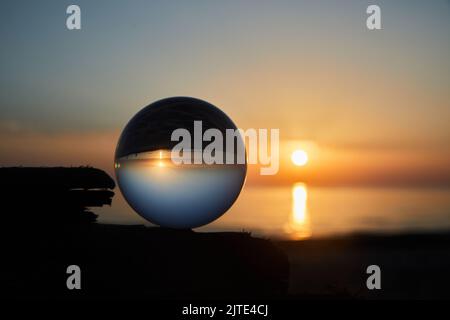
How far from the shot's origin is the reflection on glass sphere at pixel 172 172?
10.1m

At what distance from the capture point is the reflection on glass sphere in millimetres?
10086

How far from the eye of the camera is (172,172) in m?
10.0

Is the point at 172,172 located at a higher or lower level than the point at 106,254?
higher

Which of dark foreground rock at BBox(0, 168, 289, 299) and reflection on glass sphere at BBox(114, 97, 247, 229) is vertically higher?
reflection on glass sphere at BBox(114, 97, 247, 229)

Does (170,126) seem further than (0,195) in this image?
No

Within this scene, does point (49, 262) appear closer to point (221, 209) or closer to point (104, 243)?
point (104, 243)

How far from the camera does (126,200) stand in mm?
11094

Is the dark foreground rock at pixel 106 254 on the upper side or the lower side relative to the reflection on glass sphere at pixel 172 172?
lower

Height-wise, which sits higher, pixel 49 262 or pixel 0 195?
pixel 0 195

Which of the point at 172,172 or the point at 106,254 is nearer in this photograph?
the point at 172,172
